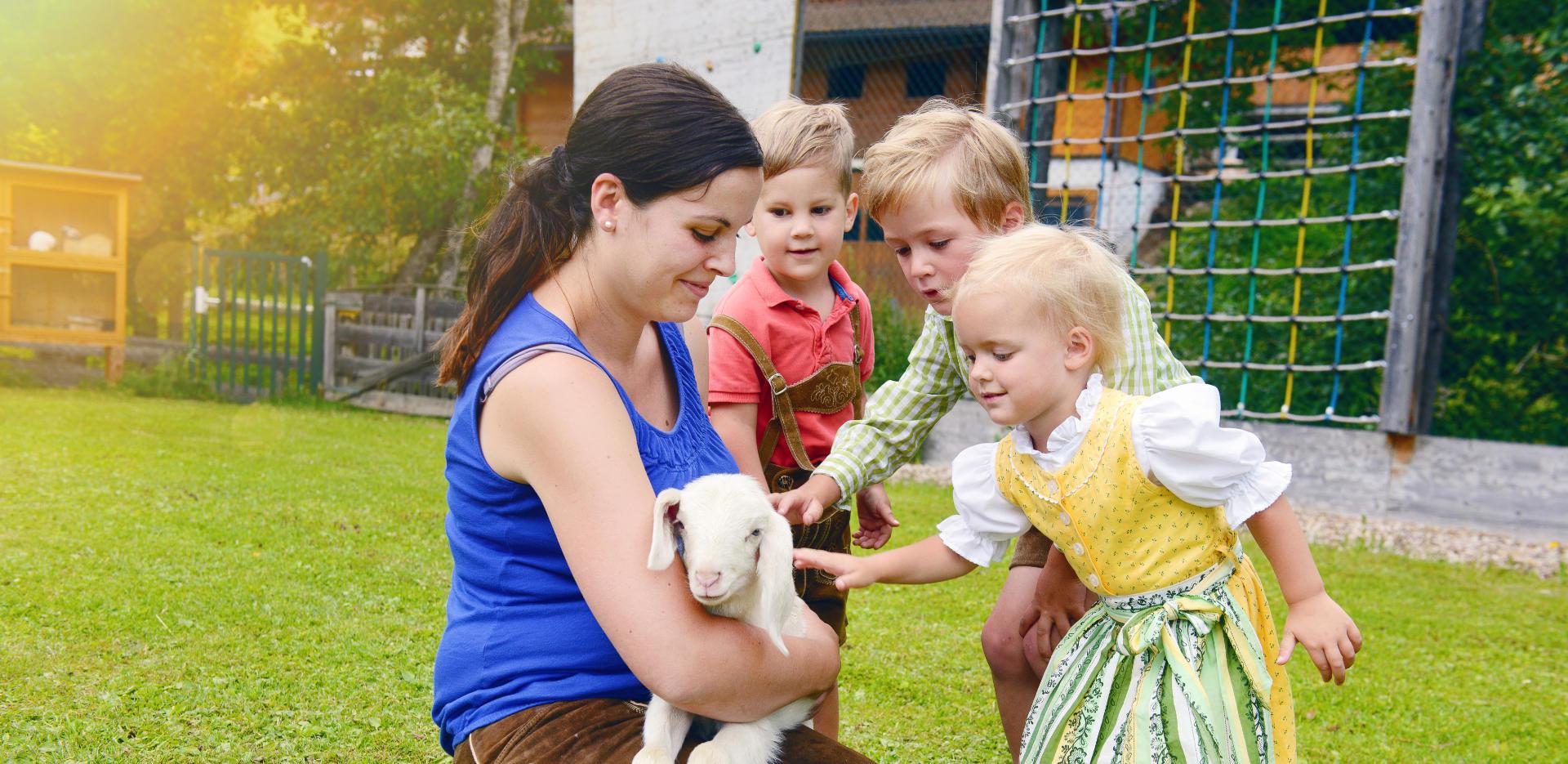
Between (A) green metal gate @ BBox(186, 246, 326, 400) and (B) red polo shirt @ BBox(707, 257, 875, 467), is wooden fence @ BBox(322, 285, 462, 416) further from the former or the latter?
(B) red polo shirt @ BBox(707, 257, 875, 467)

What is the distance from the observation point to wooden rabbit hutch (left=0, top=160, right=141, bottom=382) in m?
12.9

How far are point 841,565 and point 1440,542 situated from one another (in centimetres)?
694

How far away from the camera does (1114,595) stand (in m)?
2.59

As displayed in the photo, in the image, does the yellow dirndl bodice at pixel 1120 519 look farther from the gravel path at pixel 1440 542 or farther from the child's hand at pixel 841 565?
the gravel path at pixel 1440 542

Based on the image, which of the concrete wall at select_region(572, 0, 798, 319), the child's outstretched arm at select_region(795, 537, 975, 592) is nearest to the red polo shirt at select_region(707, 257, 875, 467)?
the child's outstretched arm at select_region(795, 537, 975, 592)

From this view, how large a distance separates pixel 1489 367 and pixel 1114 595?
7.86 m

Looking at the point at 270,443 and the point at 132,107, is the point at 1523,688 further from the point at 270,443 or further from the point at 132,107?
the point at 132,107

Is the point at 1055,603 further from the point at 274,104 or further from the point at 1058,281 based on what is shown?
the point at 274,104

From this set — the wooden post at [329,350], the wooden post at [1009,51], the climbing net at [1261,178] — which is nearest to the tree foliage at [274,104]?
the wooden post at [329,350]

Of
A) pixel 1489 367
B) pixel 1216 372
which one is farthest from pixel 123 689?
pixel 1489 367

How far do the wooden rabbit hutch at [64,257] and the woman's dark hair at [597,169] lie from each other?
13.0 metres

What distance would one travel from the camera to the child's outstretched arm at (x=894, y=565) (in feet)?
7.76

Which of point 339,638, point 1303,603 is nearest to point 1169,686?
point 1303,603

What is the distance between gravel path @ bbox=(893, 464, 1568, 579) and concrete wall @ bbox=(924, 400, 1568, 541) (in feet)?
0.34
